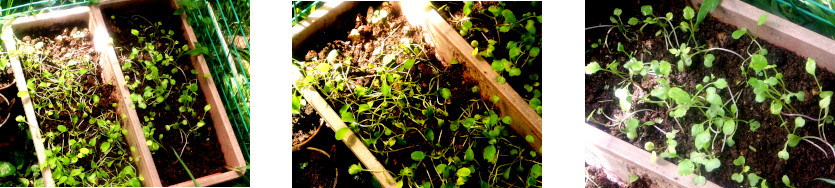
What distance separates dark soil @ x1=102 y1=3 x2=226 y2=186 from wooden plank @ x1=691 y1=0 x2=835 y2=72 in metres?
1.40

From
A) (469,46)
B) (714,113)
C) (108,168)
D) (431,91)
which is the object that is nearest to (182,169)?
(108,168)

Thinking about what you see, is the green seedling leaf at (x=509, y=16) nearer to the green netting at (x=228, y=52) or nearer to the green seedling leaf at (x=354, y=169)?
the green seedling leaf at (x=354, y=169)

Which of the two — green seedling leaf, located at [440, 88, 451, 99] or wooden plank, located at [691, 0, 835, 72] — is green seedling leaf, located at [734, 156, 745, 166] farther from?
green seedling leaf, located at [440, 88, 451, 99]

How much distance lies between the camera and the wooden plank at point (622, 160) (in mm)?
1182

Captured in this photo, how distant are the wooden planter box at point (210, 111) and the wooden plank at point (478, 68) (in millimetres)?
601

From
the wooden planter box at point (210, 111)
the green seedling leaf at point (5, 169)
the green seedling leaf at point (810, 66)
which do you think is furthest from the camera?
the wooden planter box at point (210, 111)

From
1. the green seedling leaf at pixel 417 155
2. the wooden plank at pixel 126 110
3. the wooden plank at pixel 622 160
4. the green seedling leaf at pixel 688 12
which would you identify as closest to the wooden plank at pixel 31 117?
the wooden plank at pixel 126 110

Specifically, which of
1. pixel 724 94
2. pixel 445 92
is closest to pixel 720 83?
pixel 724 94

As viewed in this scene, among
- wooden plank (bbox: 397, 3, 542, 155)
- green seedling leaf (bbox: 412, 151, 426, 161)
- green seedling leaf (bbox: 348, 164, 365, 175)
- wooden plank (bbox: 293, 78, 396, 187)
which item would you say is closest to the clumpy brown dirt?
wooden plank (bbox: 293, 78, 396, 187)

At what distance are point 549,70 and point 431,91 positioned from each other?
439 mm

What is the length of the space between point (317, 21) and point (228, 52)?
27cm

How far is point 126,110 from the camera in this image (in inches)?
50.8

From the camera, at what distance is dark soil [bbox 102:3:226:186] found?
52.1 inches

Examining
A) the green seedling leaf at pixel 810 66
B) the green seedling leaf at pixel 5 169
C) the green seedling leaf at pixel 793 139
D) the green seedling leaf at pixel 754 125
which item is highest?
the green seedling leaf at pixel 5 169
